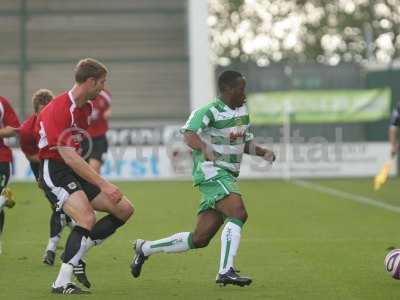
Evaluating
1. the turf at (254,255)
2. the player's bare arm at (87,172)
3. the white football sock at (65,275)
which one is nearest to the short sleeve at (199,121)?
the player's bare arm at (87,172)

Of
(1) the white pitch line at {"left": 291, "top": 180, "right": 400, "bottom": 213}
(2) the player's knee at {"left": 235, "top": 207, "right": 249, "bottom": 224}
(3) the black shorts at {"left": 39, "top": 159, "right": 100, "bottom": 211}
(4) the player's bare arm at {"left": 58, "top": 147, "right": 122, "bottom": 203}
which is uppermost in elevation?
(4) the player's bare arm at {"left": 58, "top": 147, "right": 122, "bottom": 203}

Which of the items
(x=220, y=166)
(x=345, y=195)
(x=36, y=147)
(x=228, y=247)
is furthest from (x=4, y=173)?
(x=345, y=195)

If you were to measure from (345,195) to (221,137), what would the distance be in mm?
14915

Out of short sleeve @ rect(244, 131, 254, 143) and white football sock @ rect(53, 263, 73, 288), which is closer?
white football sock @ rect(53, 263, 73, 288)

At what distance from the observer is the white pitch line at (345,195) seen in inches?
859

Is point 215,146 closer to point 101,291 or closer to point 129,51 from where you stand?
point 101,291

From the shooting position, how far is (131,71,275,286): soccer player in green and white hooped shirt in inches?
412

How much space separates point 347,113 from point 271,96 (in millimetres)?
2251

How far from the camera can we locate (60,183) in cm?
1019

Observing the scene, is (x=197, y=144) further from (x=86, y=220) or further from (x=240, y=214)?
(x=86, y=220)

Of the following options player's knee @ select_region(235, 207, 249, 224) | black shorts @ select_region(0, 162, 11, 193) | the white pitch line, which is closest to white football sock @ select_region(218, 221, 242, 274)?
player's knee @ select_region(235, 207, 249, 224)

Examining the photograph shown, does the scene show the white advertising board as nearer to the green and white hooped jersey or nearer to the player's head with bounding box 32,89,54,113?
the player's head with bounding box 32,89,54,113

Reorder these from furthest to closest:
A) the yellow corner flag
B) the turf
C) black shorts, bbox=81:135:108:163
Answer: the yellow corner flag < black shorts, bbox=81:135:108:163 < the turf

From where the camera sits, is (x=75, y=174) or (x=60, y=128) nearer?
(x=60, y=128)
